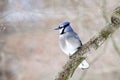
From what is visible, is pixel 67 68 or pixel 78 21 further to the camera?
pixel 78 21

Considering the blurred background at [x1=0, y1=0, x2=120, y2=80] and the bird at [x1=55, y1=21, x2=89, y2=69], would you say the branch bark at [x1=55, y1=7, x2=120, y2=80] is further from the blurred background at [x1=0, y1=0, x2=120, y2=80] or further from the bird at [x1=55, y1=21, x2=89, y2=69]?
the blurred background at [x1=0, y1=0, x2=120, y2=80]

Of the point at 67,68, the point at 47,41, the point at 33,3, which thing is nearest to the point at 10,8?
the point at 33,3

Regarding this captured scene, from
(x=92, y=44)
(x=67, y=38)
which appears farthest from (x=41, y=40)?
(x=92, y=44)

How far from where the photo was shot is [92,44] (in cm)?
99

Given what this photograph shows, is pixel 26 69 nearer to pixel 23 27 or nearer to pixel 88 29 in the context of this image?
pixel 23 27

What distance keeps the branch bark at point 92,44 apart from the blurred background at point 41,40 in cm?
295

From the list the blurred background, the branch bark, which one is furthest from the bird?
the blurred background

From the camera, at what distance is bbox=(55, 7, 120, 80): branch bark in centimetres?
98

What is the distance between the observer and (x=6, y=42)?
4613mm

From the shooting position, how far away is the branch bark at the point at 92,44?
0.98 meters

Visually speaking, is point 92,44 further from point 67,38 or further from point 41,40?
point 41,40

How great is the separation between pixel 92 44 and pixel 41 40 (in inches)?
147

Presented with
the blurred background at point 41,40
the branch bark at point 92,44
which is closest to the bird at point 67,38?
the branch bark at point 92,44

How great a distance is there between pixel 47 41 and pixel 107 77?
33.9 inches
